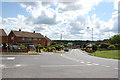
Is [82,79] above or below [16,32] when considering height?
below

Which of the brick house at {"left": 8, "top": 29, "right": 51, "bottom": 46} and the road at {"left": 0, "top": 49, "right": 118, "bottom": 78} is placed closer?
the road at {"left": 0, "top": 49, "right": 118, "bottom": 78}

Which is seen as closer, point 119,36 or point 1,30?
point 1,30

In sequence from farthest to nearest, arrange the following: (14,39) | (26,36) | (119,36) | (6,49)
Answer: (119,36)
(26,36)
(14,39)
(6,49)

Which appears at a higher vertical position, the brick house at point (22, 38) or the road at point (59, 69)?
the brick house at point (22, 38)

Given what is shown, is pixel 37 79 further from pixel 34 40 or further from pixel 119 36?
pixel 119 36

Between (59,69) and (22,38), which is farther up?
(22,38)

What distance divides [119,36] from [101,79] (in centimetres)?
9526

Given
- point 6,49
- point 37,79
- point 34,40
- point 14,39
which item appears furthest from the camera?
point 34,40

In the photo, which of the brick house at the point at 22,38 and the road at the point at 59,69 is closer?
the road at the point at 59,69

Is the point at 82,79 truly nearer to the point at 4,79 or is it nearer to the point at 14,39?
the point at 4,79

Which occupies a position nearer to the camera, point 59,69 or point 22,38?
point 59,69

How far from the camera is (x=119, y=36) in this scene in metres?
96.0

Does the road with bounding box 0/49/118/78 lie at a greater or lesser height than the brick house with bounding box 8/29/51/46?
lesser

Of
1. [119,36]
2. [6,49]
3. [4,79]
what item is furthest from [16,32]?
[119,36]
